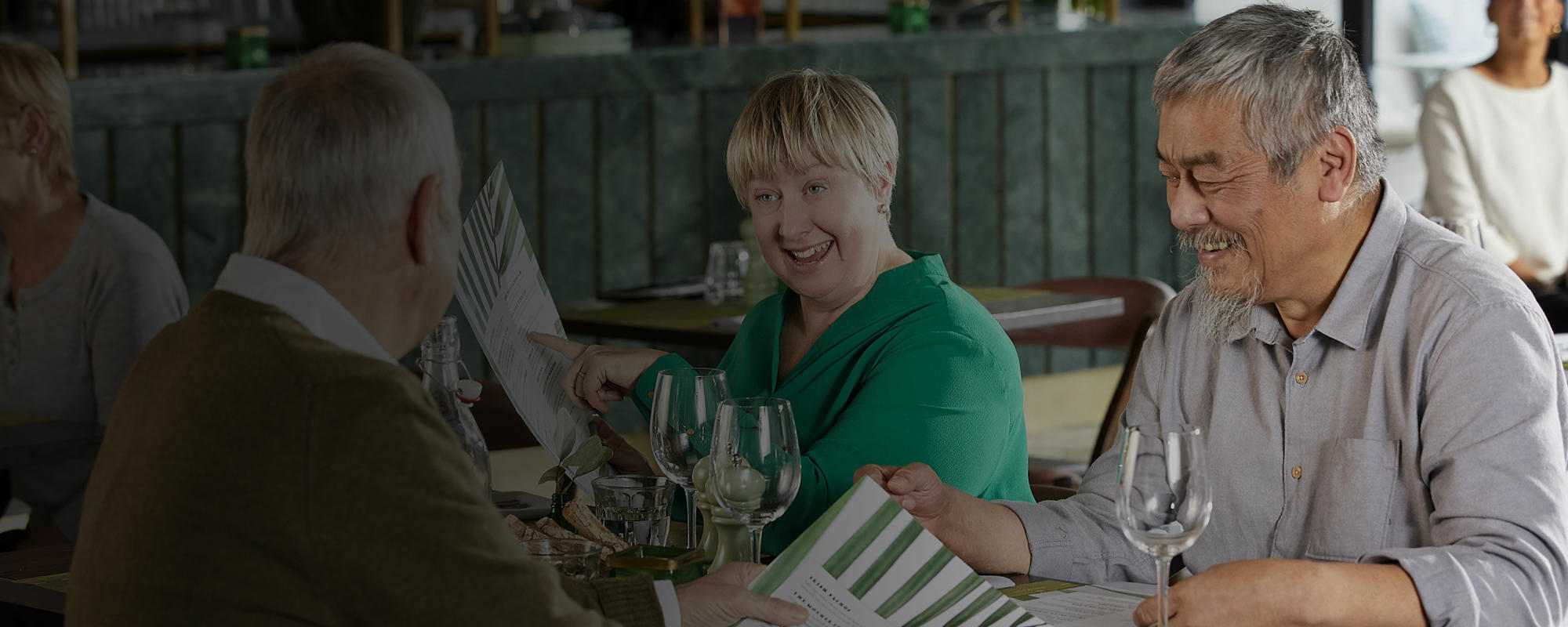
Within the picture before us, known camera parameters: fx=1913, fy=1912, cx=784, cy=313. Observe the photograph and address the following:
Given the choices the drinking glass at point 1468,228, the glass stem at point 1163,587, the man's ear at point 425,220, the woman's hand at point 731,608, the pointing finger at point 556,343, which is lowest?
the woman's hand at point 731,608

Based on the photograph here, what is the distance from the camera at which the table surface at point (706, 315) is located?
4277mm

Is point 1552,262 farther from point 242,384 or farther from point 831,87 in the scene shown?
point 242,384

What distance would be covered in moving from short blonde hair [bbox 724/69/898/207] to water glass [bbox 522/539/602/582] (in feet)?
2.29

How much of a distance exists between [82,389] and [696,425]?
1.96 metres

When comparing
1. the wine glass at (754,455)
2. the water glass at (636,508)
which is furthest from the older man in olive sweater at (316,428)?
the water glass at (636,508)

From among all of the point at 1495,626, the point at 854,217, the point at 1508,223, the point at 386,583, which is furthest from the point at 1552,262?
the point at 386,583

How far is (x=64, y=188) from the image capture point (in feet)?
11.9

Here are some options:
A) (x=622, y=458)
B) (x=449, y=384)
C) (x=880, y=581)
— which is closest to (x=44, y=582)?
(x=449, y=384)

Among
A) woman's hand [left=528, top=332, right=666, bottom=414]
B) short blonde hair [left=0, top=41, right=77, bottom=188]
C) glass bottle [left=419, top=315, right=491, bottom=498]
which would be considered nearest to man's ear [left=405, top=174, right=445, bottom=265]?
glass bottle [left=419, top=315, right=491, bottom=498]

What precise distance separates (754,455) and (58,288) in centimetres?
214

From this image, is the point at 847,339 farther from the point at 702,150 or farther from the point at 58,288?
the point at 702,150

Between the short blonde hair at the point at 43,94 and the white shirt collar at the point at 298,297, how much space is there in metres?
2.17

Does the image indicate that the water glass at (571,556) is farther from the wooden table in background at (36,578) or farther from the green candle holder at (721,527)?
the wooden table in background at (36,578)

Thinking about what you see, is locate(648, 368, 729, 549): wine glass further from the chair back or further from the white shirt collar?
the chair back
